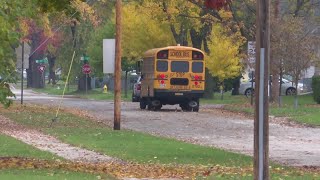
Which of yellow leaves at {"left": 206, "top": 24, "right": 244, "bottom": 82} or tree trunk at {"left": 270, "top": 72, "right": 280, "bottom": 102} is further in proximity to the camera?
yellow leaves at {"left": 206, "top": 24, "right": 244, "bottom": 82}

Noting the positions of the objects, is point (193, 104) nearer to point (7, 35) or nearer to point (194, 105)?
point (194, 105)

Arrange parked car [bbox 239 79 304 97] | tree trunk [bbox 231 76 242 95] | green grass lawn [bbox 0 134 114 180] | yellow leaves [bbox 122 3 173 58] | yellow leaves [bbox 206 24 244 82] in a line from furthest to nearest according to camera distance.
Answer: tree trunk [bbox 231 76 242 95]
parked car [bbox 239 79 304 97]
yellow leaves [bbox 122 3 173 58]
yellow leaves [bbox 206 24 244 82]
green grass lawn [bbox 0 134 114 180]

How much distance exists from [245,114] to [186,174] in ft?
89.1

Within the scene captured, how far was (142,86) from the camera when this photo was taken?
158 feet

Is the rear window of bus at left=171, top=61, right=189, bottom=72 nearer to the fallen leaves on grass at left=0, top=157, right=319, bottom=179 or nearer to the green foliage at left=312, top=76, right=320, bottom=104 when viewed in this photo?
the green foliage at left=312, top=76, right=320, bottom=104

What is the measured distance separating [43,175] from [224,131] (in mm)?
17339

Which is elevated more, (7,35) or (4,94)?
(7,35)

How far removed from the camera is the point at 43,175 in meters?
16.5

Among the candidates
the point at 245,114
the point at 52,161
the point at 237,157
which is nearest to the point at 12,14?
the point at 52,161

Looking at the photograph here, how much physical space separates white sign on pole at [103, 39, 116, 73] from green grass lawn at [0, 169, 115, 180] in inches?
538

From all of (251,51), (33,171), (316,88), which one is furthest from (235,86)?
(33,171)

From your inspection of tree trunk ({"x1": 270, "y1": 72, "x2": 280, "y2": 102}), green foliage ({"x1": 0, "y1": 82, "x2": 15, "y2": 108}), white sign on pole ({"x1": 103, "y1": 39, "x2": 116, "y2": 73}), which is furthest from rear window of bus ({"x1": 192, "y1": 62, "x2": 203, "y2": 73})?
green foliage ({"x1": 0, "y1": 82, "x2": 15, "y2": 108})

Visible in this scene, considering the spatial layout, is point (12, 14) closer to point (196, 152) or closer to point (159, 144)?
point (196, 152)

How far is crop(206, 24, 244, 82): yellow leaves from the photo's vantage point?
55.5 m
